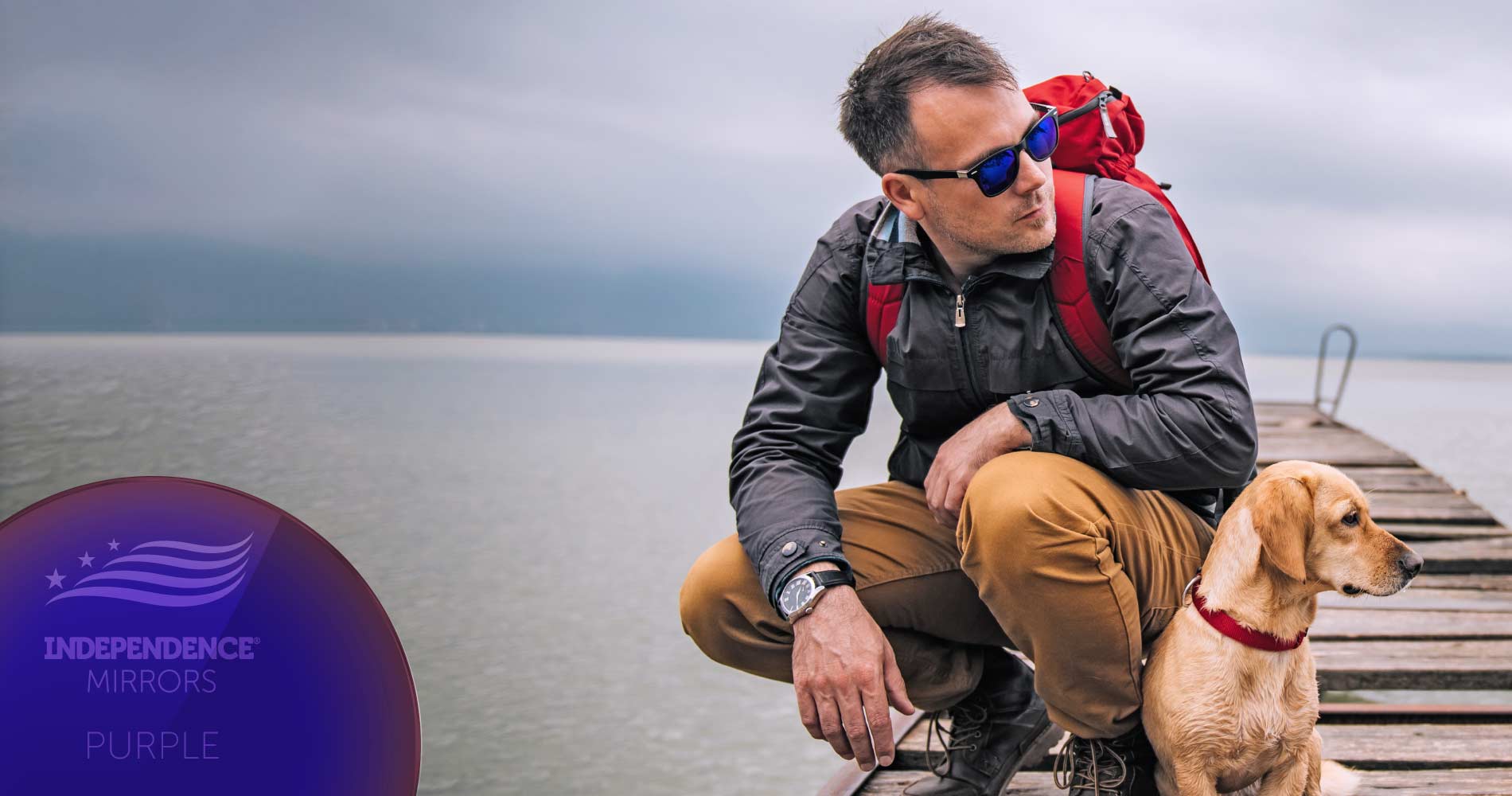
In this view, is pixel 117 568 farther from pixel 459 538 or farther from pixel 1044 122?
pixel 459 538

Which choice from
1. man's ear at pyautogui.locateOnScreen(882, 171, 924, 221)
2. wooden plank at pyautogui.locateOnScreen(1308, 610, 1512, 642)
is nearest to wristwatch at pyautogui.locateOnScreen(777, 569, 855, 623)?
man's ear at pyautogui.locateOnScreen(882, 171, 924, 221)

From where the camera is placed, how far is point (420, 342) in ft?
281

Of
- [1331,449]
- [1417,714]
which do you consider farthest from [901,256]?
[1331,449]

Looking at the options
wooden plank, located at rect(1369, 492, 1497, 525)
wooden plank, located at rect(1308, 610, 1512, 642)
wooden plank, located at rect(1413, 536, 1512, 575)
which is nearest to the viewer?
wooden plank, located at rect(1308, 610, 1512, 642)

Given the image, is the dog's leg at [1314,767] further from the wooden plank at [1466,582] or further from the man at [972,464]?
the wooden plank at [1466,582]

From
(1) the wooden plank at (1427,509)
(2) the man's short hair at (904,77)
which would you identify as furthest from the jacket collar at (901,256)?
(1) the wooden plank at (1427,509)

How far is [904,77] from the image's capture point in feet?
6.71

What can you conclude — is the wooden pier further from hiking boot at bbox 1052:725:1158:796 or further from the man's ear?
the man's ear

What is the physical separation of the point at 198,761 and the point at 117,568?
32cm

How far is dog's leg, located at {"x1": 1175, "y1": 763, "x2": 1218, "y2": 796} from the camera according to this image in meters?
1.78

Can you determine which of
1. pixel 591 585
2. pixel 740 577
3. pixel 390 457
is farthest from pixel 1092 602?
pixel 390 457

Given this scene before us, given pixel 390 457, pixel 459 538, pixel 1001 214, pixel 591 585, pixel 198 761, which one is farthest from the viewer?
pixel 390 457

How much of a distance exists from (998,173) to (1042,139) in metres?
0.11

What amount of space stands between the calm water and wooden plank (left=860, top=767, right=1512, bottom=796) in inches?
147
